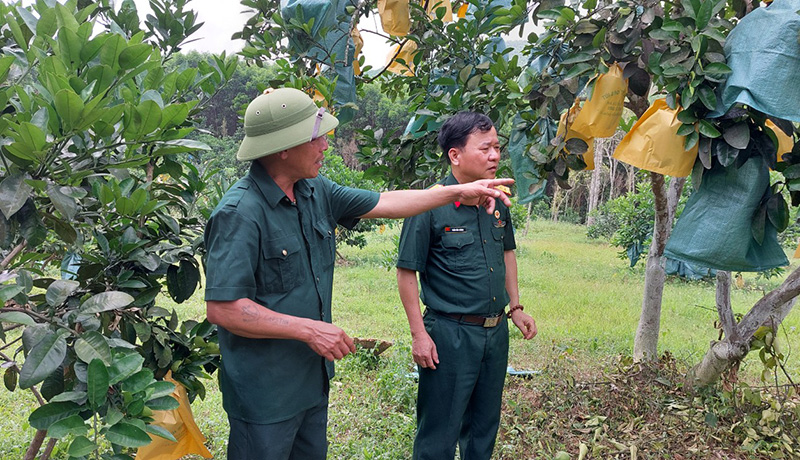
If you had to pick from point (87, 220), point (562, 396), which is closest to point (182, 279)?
point (87, 220)

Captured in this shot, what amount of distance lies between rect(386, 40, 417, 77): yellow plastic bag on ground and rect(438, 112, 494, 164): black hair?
792mm

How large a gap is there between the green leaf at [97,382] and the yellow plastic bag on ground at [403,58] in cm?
204

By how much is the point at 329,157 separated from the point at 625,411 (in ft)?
18.8

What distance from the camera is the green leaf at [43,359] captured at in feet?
3.66

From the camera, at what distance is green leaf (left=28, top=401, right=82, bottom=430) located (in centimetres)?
111

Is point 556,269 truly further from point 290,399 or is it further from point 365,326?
point 290,399

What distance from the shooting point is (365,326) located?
4.82m

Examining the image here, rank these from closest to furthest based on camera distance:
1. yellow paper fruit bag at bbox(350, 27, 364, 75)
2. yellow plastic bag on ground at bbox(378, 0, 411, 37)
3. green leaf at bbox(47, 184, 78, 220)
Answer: green leaf at bbox(47, 184, 78, 220), yellow plastic bag on ground at bbox(378, 0, 411, 37), yellow paper fruit bag at bbox(350, 27, 364, 75)

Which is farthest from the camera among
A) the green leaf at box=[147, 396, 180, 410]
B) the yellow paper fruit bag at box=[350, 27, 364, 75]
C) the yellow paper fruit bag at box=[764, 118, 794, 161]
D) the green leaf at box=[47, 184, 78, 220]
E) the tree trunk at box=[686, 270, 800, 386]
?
the yellow paper fruit bag at box=[350, 27, 364, 75]

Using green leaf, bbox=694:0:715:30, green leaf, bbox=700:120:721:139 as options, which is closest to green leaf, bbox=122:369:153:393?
green leaf, bbox=700:120:721:139

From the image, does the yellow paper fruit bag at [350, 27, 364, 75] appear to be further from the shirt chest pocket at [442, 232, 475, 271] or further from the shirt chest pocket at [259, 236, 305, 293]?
the shirt chest pocket at [259, 236, 305, 293]

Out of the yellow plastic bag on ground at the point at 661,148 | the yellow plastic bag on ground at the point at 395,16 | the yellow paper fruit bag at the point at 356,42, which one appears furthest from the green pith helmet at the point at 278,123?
the yellow paper fruit bag at the point at 356,42

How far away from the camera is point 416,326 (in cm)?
207

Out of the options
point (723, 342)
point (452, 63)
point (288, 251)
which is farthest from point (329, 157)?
point (288, 251)
